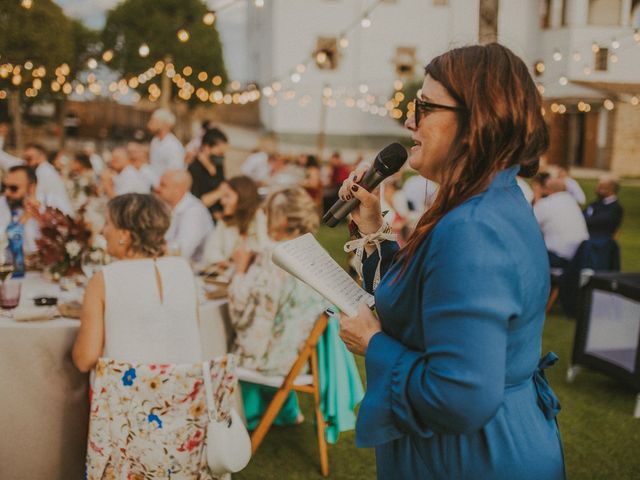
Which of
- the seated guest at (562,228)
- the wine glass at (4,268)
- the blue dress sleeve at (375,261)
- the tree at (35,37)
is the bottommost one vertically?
the seated guest at (562,228)

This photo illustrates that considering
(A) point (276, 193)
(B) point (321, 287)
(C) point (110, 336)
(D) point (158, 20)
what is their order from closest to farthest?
(B) point (321, 287) < (C) point (110, 336) < (A) point (276, 193) < (D) point (158, 20)

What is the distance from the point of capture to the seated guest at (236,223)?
15.7 ft

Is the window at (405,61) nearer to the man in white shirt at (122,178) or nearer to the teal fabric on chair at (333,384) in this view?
the man in white shirt at (122,178)

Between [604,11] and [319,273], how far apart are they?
110ft

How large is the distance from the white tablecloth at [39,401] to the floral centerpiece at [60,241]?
0.91 m

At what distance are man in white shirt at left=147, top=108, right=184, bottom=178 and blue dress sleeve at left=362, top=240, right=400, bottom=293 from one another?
244 inches

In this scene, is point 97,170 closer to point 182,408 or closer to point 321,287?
point 182,408

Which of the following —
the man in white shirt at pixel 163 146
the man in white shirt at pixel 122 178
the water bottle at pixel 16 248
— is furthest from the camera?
the man in white shirt at pixel 163 146

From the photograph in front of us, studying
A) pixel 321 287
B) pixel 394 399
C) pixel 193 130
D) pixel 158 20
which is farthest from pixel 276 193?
pixel 193 130

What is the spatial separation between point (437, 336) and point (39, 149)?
8.46 metres

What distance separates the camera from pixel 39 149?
28.3 ft

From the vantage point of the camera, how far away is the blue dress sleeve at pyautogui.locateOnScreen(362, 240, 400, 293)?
5.90ft

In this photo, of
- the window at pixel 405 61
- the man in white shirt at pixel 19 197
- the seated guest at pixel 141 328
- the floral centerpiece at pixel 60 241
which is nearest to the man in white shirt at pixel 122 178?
the man in white shirt at pixel 19 197

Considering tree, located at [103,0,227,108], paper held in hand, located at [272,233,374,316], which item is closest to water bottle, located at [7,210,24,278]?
paper held in hand, located at [272,233,374,316]
